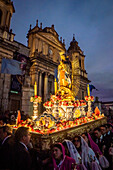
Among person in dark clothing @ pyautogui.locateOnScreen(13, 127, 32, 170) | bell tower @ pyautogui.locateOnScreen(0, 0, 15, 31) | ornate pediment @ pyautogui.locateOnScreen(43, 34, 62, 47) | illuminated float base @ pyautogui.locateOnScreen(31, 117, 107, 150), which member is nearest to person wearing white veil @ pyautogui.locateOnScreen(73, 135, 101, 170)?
person in dark clothing @ pyautogui.locateOnScreen(13, 127, 32, 170)

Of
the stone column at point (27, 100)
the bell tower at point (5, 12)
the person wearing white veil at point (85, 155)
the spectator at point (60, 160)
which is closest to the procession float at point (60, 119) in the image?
the person wearing white veil at point (85, 155)

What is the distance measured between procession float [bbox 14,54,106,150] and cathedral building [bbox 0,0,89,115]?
1757 mm

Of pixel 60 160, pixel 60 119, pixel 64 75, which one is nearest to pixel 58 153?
pixel 60 160

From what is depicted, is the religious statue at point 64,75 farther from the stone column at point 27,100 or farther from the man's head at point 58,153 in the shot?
the man's head at point 58,153

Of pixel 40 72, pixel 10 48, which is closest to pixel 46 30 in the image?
pixel 40 72

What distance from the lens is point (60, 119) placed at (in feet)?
30.1

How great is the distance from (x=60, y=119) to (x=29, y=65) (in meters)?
14.7

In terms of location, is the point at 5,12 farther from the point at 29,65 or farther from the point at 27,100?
the point at 27,100

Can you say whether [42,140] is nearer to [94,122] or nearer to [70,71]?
[94,122]

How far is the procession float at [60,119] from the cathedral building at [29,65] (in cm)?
176

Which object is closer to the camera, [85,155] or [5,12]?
[85,155]

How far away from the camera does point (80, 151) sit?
3.10 metres

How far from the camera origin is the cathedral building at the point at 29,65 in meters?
14.3

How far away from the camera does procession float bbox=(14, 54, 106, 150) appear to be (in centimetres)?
568
